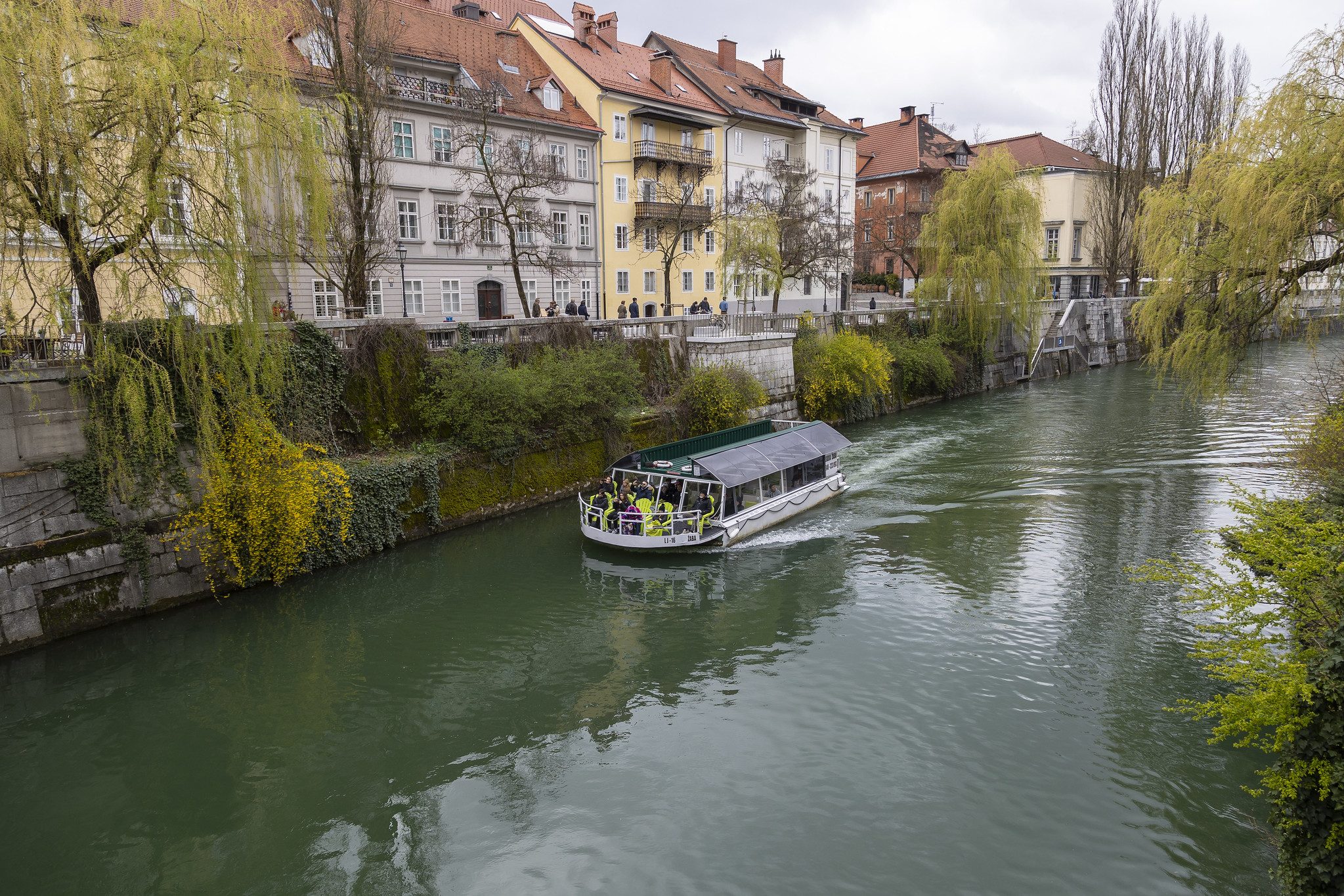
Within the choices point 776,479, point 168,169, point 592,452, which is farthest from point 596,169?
point 168,169

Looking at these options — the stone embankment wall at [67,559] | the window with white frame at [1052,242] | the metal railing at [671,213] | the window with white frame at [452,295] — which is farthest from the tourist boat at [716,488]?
the window with white frame at [1052,242]

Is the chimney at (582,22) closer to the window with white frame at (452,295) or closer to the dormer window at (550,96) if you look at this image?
the dormer window at (550,96)

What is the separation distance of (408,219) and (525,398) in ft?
40.1

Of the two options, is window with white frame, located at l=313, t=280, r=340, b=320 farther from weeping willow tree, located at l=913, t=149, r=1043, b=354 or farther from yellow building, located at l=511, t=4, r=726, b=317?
weeping willow tree, located at l=913, t=149, r=1043, b=354

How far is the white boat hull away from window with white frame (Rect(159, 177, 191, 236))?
9.55 meters

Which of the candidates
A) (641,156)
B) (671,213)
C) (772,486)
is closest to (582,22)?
(641,156)

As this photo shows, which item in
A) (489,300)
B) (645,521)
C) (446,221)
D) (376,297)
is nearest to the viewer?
(645,521)

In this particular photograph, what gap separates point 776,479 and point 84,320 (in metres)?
14.5

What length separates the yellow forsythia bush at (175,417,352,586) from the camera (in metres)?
14.9

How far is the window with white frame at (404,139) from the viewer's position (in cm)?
2845

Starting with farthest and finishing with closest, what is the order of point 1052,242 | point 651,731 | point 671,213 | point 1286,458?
point 1052,242 < point 671,213 < point 1286,458 < point 651,731

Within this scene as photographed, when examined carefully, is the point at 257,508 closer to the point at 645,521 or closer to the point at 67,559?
the point at 67,559

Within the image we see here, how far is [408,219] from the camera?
96.0 feet

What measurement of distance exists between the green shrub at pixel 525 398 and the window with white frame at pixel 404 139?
10.8 m
